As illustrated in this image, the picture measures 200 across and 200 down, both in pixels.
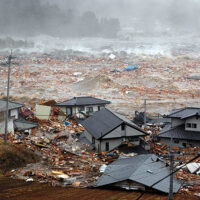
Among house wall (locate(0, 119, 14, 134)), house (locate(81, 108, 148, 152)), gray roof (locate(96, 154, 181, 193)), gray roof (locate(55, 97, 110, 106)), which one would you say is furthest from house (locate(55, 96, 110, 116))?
gray roof (locate(96, 154, 181, 193))

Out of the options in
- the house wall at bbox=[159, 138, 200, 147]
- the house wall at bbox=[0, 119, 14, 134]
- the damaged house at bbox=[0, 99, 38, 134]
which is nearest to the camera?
the house wall at bbox=[0, 119, 14, 134]

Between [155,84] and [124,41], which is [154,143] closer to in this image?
[155,84]

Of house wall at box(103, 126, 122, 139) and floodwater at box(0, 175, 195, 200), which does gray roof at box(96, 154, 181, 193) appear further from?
house wall at box(103, 126, 122, 139)

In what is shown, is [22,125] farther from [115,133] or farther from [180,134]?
[180,134]

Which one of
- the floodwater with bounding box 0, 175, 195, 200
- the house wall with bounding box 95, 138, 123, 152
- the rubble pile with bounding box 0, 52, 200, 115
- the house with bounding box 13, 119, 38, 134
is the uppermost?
the rubble pile with bounding box 0, 52, 200, 115

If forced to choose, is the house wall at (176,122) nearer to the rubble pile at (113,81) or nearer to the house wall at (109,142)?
the house wall at (109,142)

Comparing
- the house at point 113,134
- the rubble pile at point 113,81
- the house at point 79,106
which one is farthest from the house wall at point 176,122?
the rubble pile at point 113,81

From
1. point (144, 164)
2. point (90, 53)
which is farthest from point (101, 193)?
point (90, 53)

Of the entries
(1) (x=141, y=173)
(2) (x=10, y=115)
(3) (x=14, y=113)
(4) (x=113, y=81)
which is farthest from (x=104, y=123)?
(4) (x=113, y=81)
